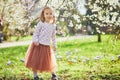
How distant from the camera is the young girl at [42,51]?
675 cm

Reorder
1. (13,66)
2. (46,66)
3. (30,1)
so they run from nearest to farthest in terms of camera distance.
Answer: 1. (46,66)
2. (13,66)
3. (30,1)

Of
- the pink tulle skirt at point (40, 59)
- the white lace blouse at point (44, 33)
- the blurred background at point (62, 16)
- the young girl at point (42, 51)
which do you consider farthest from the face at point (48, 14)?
the blurred background at point (62, 16)

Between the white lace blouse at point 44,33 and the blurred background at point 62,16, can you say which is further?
the blurred background at point 62,16

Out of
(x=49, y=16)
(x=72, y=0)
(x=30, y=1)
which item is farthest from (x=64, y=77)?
(x=30, y=1)

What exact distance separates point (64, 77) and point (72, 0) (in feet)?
7.80

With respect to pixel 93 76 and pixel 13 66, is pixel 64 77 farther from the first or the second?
pixel 13 66

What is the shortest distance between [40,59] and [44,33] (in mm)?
528

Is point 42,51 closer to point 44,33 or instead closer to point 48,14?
point 44,33

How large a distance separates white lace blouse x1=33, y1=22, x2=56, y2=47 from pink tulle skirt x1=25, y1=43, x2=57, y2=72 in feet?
0.38

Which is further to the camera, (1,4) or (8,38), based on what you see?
(8,38)

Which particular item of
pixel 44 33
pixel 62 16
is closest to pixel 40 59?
pixel 44 33

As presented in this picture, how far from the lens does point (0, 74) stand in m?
7.40

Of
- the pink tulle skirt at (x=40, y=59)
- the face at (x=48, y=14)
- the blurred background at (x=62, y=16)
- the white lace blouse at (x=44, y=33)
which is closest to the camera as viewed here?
the pink tulle skirt at (x=40, y=59)

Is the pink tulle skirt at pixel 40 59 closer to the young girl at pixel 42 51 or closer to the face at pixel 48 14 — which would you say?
the young girl at pixel 42 51
